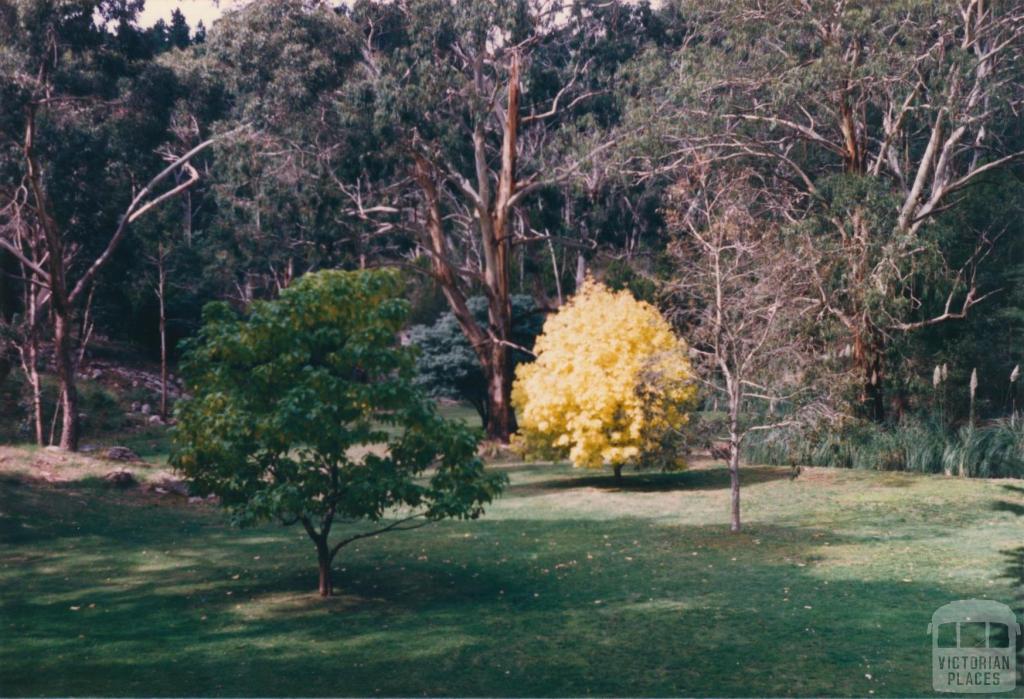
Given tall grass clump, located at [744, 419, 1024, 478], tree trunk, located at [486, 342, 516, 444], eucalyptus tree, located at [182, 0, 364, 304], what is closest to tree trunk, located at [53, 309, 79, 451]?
eucalyptus tree, located at [182, 0, 364, 304]

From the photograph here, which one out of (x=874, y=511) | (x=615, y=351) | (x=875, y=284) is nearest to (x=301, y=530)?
(x=615, y=351)

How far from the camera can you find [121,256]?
3036 cm

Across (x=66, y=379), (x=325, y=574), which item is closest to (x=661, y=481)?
(x=325, y=574)

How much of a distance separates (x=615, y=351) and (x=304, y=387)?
857cm

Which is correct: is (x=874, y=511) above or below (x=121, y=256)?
below

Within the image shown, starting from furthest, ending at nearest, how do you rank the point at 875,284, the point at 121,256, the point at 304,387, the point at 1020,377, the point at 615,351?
the point at 121,256, the point at 1020,377, the point at 875,284, the point at 615,351, the point at 304,387

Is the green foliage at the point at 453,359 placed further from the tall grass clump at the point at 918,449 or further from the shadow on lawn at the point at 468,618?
the shadow on lawn at the point at 468,618

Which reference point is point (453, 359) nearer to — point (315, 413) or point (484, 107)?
point (484, 107)

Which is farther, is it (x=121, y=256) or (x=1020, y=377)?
(x=121, y=256)

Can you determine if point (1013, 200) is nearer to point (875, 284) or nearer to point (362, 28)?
point (875, 284)

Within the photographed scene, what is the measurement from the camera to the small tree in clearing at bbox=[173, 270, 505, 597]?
9.96m

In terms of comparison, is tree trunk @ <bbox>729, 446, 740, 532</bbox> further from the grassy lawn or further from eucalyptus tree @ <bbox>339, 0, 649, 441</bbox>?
eucalyptus tree @ <bbox>339, 0, 649, 441</bbox>

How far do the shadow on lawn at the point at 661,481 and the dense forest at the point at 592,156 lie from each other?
2.97 feet

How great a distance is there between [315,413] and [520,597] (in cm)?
284
